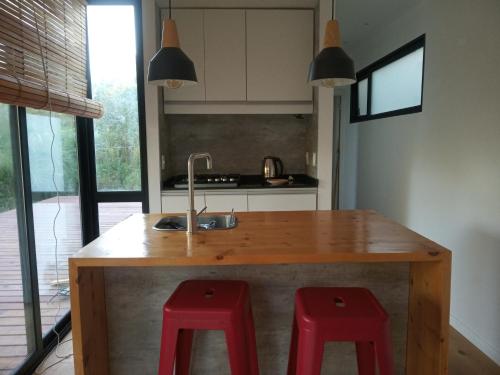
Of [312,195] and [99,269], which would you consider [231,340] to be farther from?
[312,195]

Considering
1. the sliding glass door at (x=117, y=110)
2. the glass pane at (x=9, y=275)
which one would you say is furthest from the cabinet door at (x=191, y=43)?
the glass pane at (x=9, y=275)

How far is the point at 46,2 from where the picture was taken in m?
2.15

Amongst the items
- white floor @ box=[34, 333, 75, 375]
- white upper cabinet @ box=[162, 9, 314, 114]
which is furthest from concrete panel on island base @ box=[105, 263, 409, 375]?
white upper cabinet @ box=[162, 9, 314, 114]

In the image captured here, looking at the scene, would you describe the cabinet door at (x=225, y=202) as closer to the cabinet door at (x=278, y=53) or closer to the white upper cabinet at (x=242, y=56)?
the white upper cabinet at (x=242, y=56)

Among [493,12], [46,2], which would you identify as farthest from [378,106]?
[46,2]

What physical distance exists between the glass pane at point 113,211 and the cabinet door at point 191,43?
1.00 meters

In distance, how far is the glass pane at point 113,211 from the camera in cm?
312

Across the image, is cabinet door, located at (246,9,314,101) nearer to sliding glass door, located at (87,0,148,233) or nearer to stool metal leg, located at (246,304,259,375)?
sliding glass door, located at (87,0,148,233)

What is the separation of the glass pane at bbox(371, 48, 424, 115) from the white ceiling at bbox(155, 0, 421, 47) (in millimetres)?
448

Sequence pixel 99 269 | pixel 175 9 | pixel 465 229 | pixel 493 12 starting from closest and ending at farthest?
pixel 99 269 → pixel 493 12 → pixel 465 229 → pixel 175 9

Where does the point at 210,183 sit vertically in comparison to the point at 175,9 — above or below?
below

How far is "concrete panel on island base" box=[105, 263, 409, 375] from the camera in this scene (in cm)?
173

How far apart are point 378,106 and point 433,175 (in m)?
1.59

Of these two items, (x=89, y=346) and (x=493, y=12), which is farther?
(x=493, y=12)
